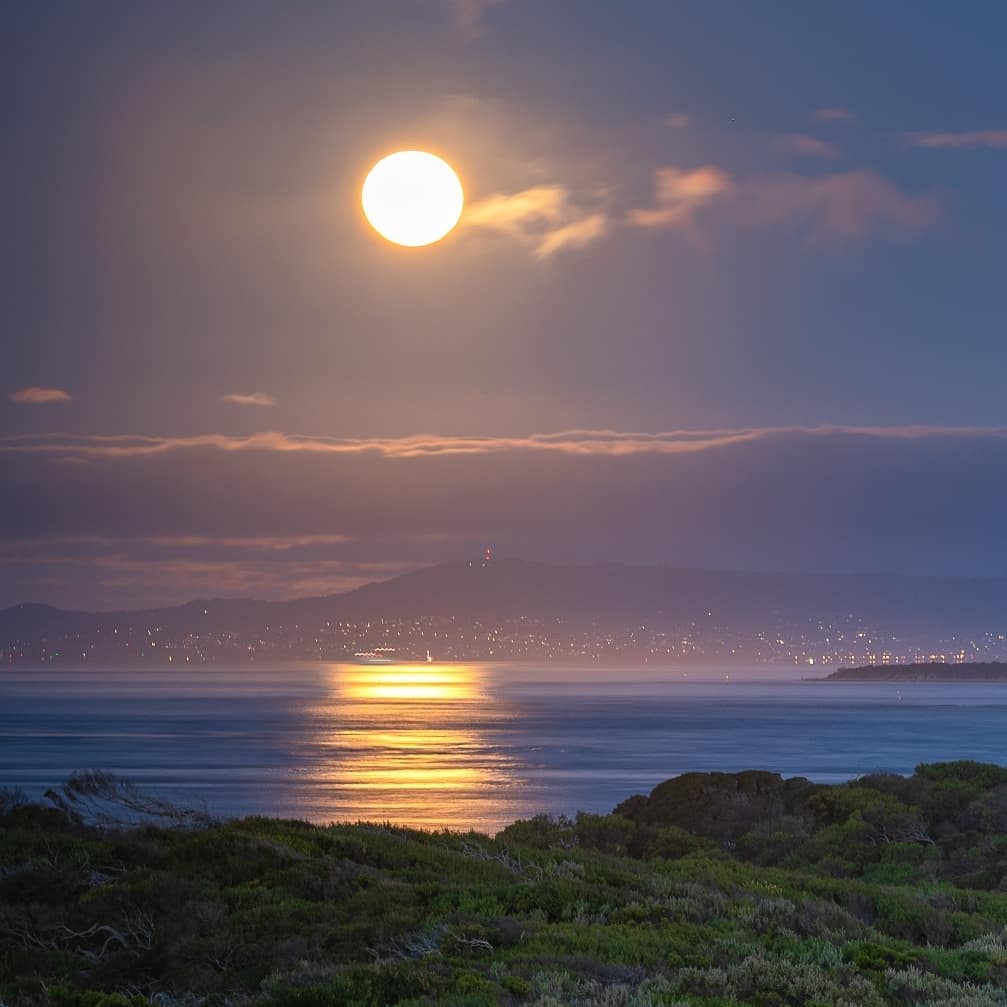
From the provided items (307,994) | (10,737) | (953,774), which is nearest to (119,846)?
(307,994)

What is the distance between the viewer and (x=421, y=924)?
17031 millimetres

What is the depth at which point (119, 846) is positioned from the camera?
829 inches

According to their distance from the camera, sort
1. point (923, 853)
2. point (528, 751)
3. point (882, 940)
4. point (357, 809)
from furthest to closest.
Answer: point (528, 751), point (357, 809), point (923, 853), point (882, 940)

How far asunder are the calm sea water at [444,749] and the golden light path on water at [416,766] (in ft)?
0.57

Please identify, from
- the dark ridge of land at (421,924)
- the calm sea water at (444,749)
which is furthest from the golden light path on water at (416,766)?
the dark ridge of land at (421,924)

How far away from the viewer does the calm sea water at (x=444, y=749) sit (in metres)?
65.3

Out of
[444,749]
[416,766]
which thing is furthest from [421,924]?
[444,749]

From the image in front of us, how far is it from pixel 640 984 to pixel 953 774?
28.4 m

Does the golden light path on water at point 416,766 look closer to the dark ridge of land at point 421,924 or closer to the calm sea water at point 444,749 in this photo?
the calm sea water at point 444,749

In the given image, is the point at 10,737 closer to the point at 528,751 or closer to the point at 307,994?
the point at 528,751

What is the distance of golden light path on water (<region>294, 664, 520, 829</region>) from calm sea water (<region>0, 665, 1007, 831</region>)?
17 centimetres

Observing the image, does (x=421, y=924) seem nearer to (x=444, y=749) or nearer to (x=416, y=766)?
(x=416, y=766)

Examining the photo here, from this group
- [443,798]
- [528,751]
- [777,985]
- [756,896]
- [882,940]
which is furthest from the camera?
Result: [528,751]

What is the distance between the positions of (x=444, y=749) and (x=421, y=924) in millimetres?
81532
